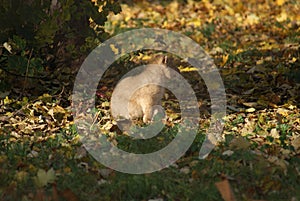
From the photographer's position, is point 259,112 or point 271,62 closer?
point 259,112

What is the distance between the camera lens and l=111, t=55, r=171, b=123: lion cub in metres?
5.16

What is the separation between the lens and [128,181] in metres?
3.92

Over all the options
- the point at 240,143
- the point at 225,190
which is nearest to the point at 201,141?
the point at 240,143

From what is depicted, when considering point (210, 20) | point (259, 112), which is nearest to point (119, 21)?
point (210, 20)

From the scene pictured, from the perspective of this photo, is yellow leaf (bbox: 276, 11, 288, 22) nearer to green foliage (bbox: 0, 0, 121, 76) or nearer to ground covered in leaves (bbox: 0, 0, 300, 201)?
ground covered in leaves (bbox: 0, 0, 300, 201)

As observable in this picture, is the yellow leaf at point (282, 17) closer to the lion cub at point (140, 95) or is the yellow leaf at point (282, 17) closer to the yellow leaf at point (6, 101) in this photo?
the lion cub at point (140, 95)

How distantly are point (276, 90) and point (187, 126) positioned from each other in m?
1.38

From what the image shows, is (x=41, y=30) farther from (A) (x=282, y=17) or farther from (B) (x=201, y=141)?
(A) (x=282, y=17)

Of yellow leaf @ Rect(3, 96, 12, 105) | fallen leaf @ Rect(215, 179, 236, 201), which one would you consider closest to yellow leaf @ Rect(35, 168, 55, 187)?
fallen leaf @ Rect(215, 179, 236, 201)

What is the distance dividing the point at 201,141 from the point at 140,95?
0.75 metres

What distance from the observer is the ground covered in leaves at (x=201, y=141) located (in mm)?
3844

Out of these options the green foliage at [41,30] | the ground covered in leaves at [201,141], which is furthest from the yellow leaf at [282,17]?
the green foliage at [41,30]

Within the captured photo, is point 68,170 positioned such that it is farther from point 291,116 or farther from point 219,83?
point 219,83

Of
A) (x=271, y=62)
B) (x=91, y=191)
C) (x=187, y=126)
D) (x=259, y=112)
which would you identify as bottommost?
(x=91, y=191)
